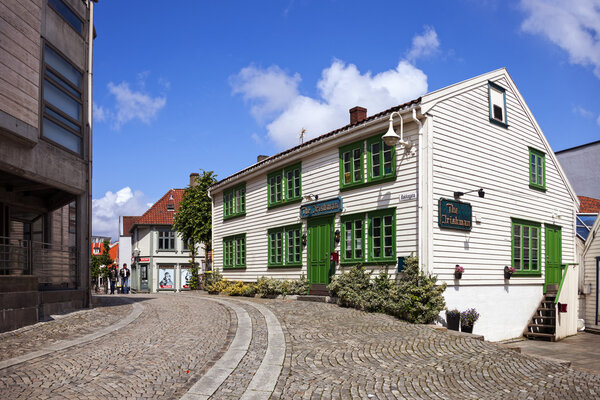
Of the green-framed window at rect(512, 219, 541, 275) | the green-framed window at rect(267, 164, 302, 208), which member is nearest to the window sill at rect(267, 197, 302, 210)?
the green-framed window at rect(267, 164, 302, 208)

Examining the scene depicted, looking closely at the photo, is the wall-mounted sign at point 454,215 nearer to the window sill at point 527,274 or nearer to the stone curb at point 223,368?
the window sill at point 527,274

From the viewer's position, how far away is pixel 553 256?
19734 millimetres

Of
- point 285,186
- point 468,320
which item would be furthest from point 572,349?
point 285,186

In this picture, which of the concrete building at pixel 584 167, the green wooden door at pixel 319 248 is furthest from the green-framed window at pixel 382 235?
the concrete building at pixel 584 167

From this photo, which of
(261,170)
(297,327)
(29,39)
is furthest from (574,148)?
(29,39)

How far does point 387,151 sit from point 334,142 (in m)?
2.37

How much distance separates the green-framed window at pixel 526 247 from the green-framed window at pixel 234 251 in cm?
1128

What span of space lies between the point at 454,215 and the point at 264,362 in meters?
8.41

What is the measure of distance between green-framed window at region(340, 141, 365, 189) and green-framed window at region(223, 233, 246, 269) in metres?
7.74

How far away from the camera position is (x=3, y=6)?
11.6 metres

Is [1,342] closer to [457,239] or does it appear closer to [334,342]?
[334,342]

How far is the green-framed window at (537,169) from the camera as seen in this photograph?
19094 millimetres

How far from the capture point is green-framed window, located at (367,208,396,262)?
1507 cm

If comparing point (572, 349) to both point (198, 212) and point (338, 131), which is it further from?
point (198, 212)
